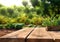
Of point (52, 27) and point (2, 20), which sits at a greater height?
point (52, 27)

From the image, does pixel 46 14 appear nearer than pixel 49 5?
No

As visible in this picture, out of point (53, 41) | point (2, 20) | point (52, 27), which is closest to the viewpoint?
point (53, 41)

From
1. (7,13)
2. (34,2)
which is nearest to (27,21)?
(34,2)

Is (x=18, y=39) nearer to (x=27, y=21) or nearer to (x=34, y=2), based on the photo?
(x=34, y=2)

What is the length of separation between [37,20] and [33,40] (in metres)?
24.8

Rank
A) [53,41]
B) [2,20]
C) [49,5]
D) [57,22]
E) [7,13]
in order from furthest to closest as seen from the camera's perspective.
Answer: [7,13], [2,20], [49,5], [57,22], [53,41]

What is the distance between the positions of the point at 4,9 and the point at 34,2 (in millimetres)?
20267

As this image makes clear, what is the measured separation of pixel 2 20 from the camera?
28.8m

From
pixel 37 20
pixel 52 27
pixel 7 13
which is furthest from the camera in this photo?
pixel 7 13

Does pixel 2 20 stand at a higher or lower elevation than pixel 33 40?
lower

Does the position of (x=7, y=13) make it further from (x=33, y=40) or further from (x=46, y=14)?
(x=33, y=40)

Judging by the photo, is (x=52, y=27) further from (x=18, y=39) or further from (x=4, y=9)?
(x=4, y=9)

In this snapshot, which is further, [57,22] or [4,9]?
[4,9]

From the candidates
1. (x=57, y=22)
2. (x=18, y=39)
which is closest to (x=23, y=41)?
(x=18, y=39)
